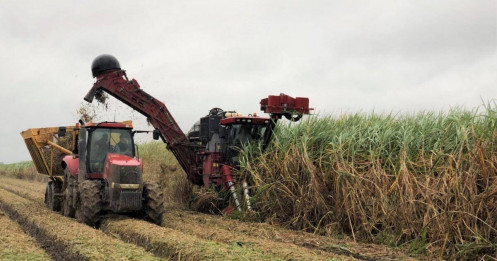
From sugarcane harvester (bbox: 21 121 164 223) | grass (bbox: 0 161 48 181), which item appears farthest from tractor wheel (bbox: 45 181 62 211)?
grass (bbox: 0 161 48 181)

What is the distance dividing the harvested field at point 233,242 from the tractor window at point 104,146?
4.89ft

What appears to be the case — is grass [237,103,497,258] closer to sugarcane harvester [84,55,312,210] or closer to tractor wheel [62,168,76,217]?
sugarcane harvester [84,55,312,210]

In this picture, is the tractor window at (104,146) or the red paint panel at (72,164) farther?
the red paint panel at (72,164)

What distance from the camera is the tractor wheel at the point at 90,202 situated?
9805mm

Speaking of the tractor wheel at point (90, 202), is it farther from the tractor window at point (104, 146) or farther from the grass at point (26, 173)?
the grass at point (26, 173)

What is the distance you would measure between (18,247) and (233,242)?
3.11 m

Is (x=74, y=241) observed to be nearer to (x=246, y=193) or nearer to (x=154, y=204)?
(x=154, y=204)

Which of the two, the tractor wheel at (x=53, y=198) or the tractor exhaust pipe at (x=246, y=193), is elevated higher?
the tractor exhaust pipe at (x=246, y=193)

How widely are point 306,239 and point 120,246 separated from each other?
295 cm

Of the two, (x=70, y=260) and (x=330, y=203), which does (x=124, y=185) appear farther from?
(x=330, y=203)

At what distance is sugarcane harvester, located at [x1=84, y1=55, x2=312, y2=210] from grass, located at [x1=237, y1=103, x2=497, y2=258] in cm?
52

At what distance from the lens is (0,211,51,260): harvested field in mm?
6793

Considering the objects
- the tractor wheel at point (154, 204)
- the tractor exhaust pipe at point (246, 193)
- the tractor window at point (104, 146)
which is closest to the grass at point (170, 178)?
the tractor exhaust pipe at point (246, 193)

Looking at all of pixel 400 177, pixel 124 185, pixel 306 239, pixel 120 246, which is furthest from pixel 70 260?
pixel 400 177
